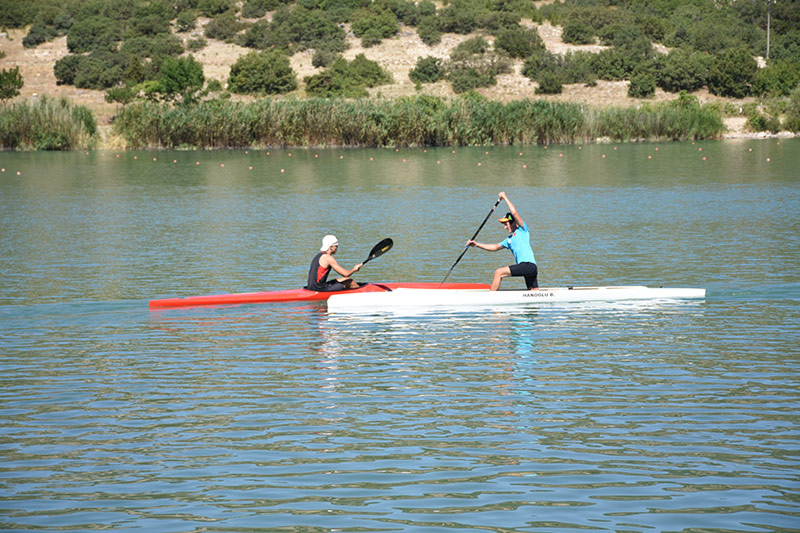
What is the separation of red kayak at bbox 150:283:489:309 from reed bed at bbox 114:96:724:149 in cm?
3959

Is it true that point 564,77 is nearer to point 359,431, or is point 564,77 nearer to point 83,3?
point 83,3

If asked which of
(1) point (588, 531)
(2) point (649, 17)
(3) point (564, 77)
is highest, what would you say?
(2) point (649, 17)

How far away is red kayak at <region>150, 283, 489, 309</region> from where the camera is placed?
16422 mm

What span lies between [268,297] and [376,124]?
4034 centimetres

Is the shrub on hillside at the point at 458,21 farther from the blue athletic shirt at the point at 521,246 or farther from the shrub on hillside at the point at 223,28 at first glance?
the blue athletic shirt at the point at 521,246

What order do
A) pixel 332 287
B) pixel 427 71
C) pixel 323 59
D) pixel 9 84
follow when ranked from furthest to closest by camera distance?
1. pixel 323 59
2. pixel 427 71
3. pixel 9 84
4. pixel 332 287

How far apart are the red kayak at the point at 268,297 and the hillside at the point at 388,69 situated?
52.6 metres

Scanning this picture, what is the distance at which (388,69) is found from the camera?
3258 inches

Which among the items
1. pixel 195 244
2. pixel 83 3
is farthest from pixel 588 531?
pixel 83 3

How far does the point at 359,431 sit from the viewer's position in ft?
32.4

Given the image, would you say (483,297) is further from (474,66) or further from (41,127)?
(474,66)

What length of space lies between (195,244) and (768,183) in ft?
69.4

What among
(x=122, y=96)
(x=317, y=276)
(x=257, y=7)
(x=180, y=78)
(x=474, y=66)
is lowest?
(x=317, y=276)

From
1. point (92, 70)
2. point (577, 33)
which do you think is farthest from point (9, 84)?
point (577, 33)
